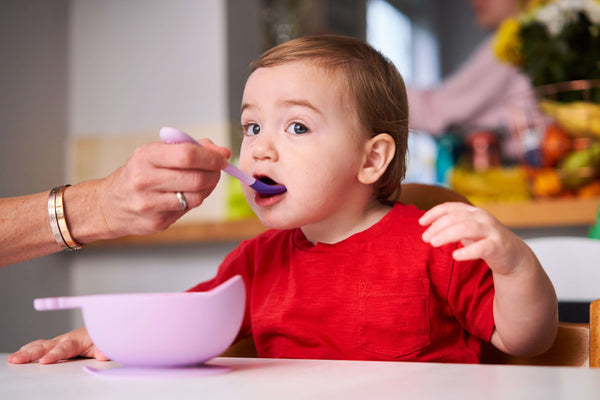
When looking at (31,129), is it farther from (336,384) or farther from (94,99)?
(336,384)

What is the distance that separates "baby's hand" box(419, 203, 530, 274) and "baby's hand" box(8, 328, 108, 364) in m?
0.42

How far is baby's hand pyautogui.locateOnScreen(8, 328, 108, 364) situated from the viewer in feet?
2.57

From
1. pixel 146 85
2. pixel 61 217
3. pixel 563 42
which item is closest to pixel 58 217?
pixel 61 217

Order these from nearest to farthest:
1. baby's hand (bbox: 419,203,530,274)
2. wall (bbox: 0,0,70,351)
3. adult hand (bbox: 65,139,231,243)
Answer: baby's hand (bbox: 419,203,530,274) → adult hand (bbox: 65,139,231,243) → wall (bbox: 0,0,70,351)

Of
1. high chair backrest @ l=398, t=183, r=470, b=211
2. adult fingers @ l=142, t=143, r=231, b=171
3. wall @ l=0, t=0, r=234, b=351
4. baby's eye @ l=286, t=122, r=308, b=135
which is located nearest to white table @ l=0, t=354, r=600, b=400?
adult fingers @ l=142, t=143, r=231, b=171

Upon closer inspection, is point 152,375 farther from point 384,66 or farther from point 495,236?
point 384,66

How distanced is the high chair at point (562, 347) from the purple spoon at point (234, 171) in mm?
298

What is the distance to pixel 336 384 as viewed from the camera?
0.53m

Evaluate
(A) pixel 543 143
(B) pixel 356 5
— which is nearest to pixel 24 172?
(A) pixel 543 143

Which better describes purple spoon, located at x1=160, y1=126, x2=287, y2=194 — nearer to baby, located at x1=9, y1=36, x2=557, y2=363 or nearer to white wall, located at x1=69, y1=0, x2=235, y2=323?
baby, located at x1=9, y1=36, x2=557, y2=363

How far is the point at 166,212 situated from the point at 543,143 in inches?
50.7

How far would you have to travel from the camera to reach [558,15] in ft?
5.96

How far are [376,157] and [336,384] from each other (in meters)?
0.52

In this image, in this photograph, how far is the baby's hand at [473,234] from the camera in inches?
26.1
